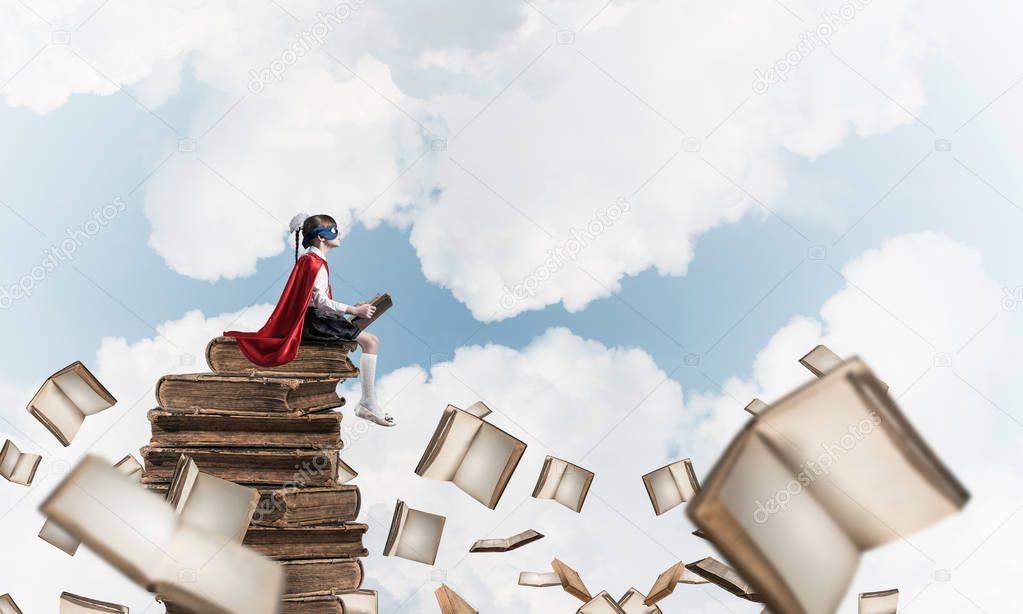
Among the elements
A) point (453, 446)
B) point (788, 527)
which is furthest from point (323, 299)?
point (788, 527)

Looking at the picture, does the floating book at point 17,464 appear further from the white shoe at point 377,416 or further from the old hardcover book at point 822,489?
the old hardcover book at point 822,489

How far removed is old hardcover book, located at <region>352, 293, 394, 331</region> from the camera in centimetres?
448

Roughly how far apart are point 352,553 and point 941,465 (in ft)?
9.39

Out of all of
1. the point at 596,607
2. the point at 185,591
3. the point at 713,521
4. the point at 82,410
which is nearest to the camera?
the point at 713,521

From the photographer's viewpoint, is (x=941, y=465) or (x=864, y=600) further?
(x=864, y=600)

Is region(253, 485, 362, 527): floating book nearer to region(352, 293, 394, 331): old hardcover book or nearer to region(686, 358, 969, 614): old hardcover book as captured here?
region(352, 293, 394, 331): old hardcover book

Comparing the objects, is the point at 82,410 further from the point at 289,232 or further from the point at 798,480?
the point at 798,480

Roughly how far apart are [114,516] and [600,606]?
2178 mm

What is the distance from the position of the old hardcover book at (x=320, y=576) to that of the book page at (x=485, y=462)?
0.87m

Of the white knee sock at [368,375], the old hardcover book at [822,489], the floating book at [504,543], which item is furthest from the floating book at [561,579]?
the old hardcover book at [822,489]

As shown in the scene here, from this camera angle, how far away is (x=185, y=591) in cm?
306

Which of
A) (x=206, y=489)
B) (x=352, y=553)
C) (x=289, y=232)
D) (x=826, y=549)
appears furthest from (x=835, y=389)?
(x=289, y=232)

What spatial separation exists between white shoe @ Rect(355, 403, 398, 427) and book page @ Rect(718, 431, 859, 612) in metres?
2.73

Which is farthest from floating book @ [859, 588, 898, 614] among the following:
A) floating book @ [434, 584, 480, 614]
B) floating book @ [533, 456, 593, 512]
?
floating book @ [434, 584, 480, 614]
